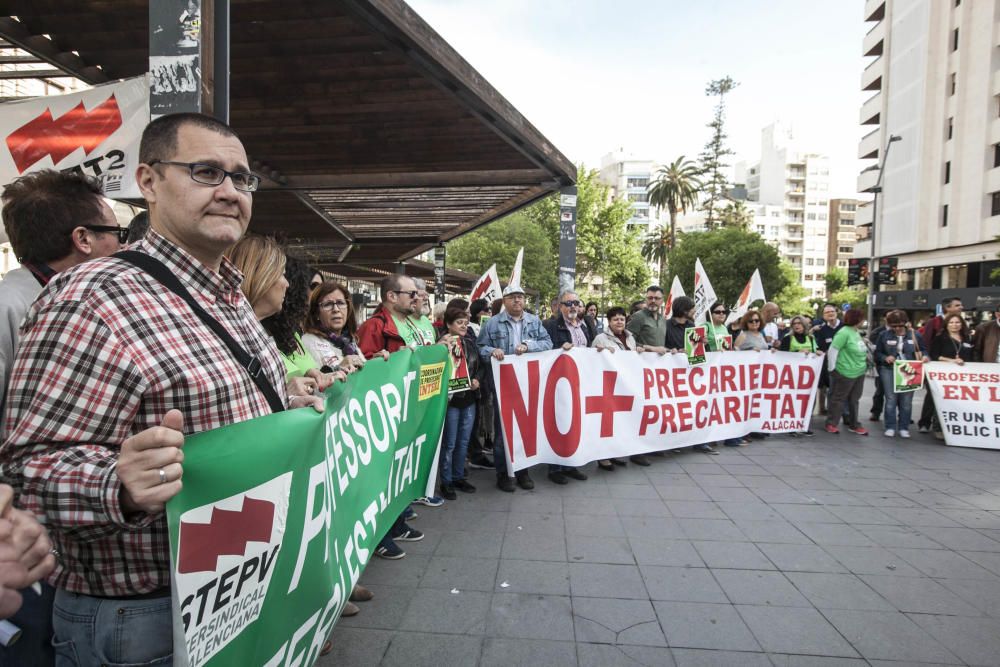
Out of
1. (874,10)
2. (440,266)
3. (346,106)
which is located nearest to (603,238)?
(874,10)

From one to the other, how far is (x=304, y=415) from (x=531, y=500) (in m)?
3.83

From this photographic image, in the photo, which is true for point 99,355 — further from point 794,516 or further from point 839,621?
point 794,516

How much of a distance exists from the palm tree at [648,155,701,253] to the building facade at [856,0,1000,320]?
19.4 metres

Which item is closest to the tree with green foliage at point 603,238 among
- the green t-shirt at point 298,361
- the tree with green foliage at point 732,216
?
the tree with green foliage at point 732,216

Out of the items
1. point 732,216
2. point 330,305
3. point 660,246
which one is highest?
point 732,216

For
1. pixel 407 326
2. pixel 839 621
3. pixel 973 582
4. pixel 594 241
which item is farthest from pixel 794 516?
pixel 594 241

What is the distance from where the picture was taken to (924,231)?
3706 cm

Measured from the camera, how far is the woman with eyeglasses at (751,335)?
8.38 m

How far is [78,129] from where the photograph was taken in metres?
3.04

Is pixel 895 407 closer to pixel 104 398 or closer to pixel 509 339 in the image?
pixel 509 339

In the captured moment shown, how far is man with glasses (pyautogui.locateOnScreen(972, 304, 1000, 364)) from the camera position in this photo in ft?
27.4

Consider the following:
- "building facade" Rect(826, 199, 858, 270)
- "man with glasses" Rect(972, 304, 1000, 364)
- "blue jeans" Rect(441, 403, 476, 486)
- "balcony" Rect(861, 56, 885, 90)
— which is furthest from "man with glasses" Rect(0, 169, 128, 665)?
"building facade" Rect(826, 199, 858, 270)

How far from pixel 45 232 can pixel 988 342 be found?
1077cm

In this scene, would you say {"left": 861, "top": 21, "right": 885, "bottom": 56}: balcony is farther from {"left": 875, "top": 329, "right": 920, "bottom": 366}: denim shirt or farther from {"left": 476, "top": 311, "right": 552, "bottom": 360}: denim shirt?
{"left": 476, "top": 311, "right": 552, "bottom": 360}: denim shirt
